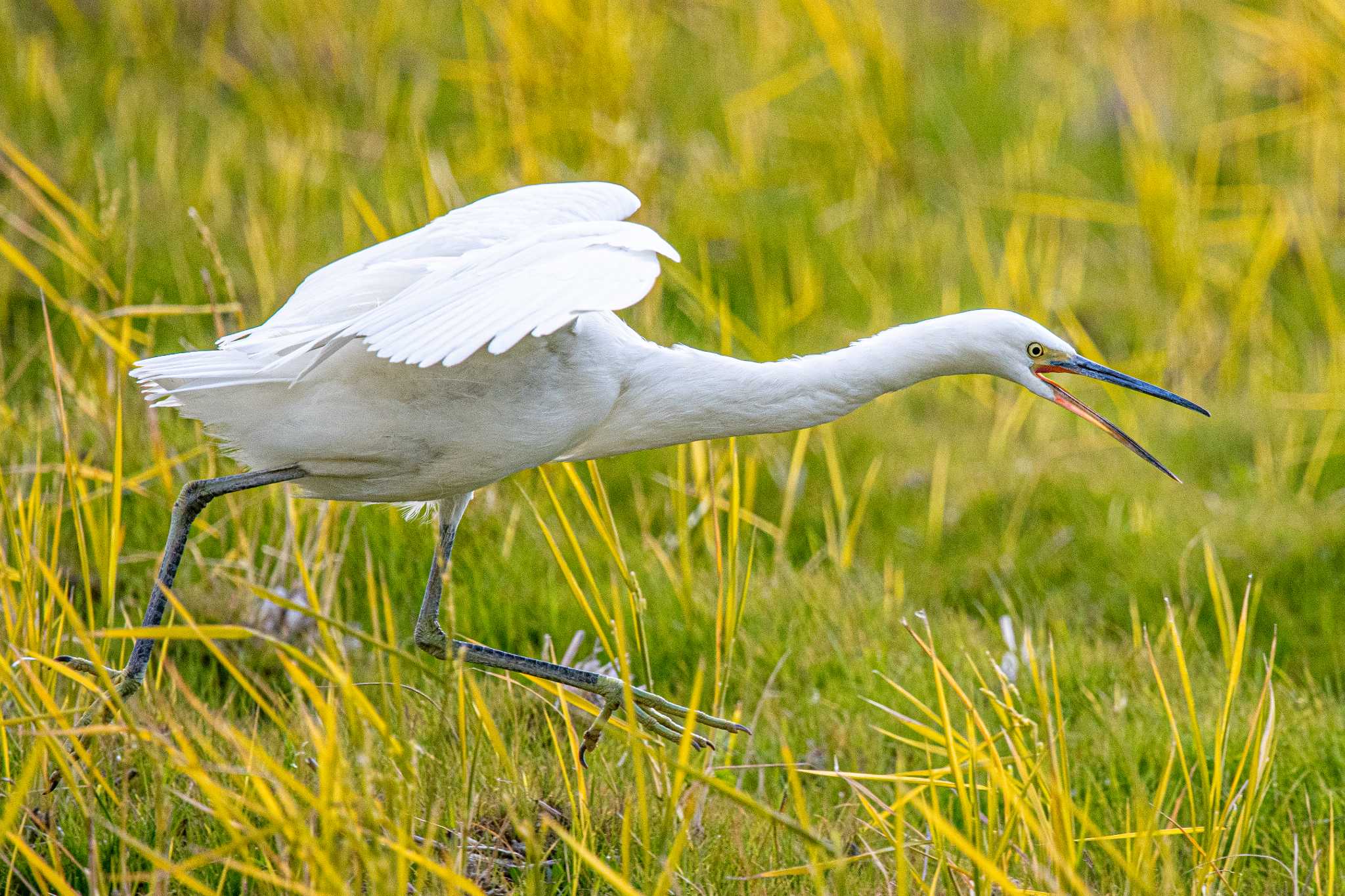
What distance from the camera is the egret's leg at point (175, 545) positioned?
2715mm

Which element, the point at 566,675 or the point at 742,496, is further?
the point at 742,496

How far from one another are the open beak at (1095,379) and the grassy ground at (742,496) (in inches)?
14.4

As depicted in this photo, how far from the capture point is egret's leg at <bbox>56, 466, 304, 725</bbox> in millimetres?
2715

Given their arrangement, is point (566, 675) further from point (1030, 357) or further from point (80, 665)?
point (1030, 357)

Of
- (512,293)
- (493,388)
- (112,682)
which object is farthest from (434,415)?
(112,682)

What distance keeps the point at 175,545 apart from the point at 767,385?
1.28m

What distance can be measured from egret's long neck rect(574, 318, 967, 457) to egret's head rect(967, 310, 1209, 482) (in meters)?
0.06

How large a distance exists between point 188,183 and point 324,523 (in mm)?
2772

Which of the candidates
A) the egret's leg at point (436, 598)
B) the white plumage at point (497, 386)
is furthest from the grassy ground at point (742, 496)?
the white plumage at point (497, 386)

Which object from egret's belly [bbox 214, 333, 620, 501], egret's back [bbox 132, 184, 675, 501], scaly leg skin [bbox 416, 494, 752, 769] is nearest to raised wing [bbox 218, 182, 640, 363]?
egret's back [bbox 132, 184, 675, 501]

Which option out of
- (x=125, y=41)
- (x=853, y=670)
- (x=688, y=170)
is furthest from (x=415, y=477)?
(x=125, y=41)

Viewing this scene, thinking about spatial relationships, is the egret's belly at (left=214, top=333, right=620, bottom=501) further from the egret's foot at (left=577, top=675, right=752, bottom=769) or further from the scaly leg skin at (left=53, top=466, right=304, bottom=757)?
the egret's foot at (left=577, top=675, right=752, bottom=769)

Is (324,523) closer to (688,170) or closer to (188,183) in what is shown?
(188,183)

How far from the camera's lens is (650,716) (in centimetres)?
292
